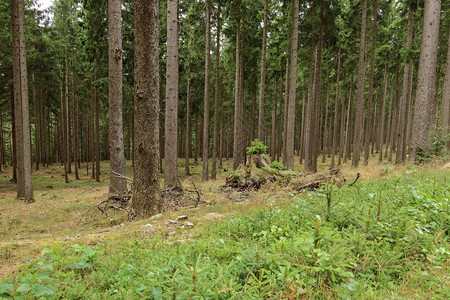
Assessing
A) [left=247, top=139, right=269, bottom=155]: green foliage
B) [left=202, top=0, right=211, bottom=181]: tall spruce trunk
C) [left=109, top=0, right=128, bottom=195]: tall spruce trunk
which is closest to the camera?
[left=109, top=0, right=128, bottom=195]: tall spruce trunk

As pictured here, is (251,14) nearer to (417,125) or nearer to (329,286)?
(417,125)

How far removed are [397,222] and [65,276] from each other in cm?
401

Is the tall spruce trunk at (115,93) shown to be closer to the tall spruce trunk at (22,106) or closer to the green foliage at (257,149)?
the tall spruce trunk at (22,106)

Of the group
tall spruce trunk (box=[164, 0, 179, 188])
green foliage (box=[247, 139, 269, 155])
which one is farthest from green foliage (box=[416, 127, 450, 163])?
tall spruce trunk (box=[164, 0, 179, 188])

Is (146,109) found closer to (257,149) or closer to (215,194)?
(215,194)

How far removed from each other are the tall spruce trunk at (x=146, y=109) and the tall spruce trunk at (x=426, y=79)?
11.0 metres

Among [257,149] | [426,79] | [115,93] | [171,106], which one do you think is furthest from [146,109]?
[426,79]

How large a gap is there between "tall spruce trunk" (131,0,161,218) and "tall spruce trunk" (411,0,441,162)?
36.0ft

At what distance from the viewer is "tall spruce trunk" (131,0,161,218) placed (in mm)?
5367

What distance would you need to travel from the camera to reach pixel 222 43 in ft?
88.0

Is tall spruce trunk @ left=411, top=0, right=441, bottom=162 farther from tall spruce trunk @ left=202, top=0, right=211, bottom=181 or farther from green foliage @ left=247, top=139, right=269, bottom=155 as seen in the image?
tall spruce trunk @ left=202, top=0, right=211, bottom=181

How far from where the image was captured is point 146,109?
18.2 feet

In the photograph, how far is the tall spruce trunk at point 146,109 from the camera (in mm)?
5367

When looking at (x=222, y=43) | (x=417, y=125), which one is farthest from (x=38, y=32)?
(x=417, y=125)
